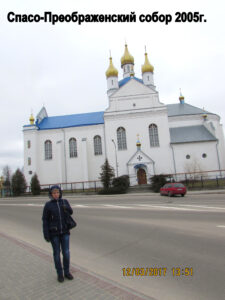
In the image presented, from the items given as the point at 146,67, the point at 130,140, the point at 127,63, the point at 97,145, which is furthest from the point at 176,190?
the point at 127,63

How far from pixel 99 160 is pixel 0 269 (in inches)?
1295

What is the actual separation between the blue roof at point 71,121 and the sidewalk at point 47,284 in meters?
34.7

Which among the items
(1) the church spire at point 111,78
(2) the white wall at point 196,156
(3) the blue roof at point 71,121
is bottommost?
(2) the white wall at point 196,156

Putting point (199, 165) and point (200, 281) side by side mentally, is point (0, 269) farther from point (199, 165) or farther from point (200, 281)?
point (199, 165)

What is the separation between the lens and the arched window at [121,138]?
35.3 m

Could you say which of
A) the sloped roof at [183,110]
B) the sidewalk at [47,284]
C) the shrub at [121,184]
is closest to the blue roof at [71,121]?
the sloped roof at [183,110]

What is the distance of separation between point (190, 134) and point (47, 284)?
115 feet

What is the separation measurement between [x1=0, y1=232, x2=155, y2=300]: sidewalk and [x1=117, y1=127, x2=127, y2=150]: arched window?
30475 millimetres

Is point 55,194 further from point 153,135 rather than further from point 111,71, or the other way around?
point 111,71

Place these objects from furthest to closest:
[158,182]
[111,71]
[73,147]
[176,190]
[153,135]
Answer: [111,71] → [73,147] → [153,135] → [158,182] → [176,190]

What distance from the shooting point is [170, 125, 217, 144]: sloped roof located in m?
34.4

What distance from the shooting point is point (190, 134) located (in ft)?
117

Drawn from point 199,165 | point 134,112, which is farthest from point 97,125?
point 199,165

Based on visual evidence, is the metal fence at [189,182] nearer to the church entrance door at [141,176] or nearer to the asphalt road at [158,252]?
the church entrance door at [141,176]
